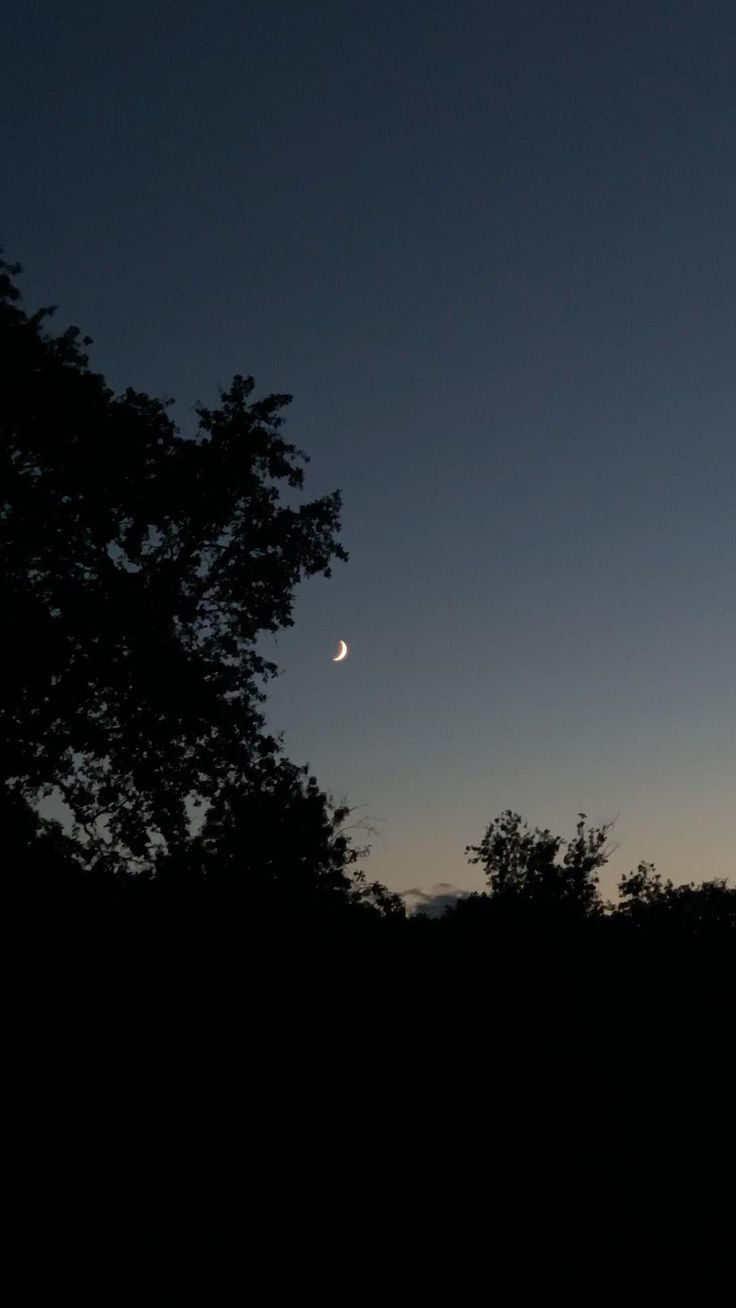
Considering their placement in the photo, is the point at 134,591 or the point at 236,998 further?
the point at 134,591

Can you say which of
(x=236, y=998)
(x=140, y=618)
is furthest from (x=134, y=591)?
(x=236, y=998)

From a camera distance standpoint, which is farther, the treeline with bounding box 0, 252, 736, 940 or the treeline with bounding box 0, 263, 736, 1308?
the treeline with bounding box 0, 252, 736, 940

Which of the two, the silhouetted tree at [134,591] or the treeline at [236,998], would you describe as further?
the silhouetted tree at [134,591]

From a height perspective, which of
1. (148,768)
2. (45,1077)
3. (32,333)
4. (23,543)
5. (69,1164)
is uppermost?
(32,333)

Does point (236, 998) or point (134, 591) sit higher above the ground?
point (134, 591)

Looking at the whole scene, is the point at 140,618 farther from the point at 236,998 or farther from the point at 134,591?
the point at 236,998

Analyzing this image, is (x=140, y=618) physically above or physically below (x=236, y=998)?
above

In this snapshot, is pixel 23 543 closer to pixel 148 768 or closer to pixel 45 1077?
pixel 148 768

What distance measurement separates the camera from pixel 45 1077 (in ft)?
39.8

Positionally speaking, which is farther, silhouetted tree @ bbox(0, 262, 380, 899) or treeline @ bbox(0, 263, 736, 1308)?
silhouetted tree @ bbox(0, 262, 380, 899)

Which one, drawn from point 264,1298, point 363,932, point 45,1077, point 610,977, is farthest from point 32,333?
point 264,1298

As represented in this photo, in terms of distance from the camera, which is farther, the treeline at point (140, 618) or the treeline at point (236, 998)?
the treeline at point (140, 618)

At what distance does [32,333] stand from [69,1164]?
1835 cm

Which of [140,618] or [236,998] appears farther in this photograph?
[140,618]
